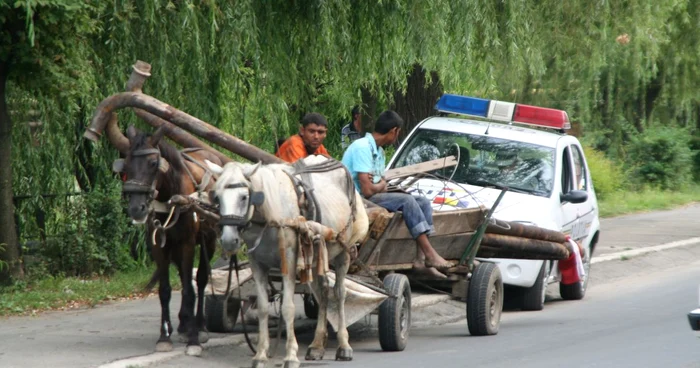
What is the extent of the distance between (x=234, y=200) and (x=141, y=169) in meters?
1.01

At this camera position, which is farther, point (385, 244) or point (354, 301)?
point (385, 244)

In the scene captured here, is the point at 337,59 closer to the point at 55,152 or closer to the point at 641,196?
the point at 55,152

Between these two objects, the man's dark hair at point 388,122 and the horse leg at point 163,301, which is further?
the man's dark hair at point 388,122

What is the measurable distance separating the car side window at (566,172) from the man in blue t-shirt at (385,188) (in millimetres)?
3605

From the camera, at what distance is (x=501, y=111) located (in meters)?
12.9

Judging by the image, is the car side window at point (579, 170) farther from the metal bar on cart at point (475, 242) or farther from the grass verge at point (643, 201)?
the grass verge at point (643, 201)

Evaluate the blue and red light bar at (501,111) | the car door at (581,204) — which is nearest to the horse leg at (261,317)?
the blue and red light bar at (501,111)

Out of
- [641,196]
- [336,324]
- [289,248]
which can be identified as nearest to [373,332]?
[336,324]

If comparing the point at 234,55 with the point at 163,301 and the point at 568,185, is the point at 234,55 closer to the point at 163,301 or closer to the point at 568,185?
the point at 163,301

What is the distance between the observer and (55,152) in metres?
13.6

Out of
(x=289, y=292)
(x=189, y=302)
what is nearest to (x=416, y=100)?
(x=189, y=302)

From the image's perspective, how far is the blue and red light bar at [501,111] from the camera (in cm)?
1288

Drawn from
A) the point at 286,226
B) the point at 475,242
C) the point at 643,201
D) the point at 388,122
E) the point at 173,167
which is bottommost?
the point at 643,201

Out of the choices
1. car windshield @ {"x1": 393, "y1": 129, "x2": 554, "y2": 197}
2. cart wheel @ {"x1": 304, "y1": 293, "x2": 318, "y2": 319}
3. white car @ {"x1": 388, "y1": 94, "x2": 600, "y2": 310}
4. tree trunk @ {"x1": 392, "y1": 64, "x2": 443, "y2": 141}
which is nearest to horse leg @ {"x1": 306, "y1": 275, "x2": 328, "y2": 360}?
cart wheel @ {"x1": 304, "y1": 293, "x2": 318, "y2": 319}
